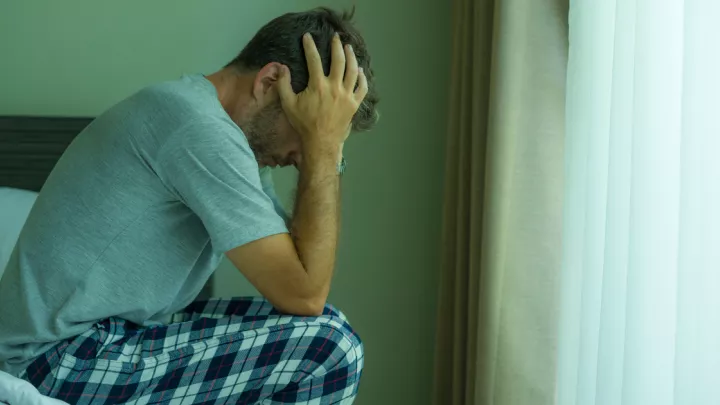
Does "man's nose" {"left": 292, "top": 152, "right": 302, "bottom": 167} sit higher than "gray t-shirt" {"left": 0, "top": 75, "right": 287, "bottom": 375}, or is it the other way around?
"man's nose" {"left": 292, "top": 152, "right": 302, "bottom": 167}

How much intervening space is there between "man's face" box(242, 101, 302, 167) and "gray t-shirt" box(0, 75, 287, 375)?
0.11m

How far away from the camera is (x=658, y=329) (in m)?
1.35

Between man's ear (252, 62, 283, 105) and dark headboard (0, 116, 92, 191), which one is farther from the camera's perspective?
dark headboard (0, 116, 92, 191)

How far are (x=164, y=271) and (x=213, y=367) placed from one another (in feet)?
0.63

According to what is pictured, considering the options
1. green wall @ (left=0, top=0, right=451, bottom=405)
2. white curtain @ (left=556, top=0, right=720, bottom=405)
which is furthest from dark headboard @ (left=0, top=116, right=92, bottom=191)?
white curtain @ (left=556, top=0, right=720, bottom=405)

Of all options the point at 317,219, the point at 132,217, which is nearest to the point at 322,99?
the point at 317,219

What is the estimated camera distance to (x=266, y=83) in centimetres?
155

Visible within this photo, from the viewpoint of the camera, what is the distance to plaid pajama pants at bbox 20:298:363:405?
138cm

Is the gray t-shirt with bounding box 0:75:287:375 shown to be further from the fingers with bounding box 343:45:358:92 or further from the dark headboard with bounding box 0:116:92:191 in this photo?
the dark headboard with bounding box 0:116:92:191

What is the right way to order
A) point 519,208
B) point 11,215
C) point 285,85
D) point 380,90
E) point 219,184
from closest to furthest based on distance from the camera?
point 219,184 < point 285,85 < point 519,208 < point 11,215 < point 380,90

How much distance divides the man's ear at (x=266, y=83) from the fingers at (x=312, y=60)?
5cm

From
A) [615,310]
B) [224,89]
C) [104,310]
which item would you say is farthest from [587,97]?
[104,310]

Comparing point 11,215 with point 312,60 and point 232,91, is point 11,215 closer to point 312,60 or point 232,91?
point 232,91

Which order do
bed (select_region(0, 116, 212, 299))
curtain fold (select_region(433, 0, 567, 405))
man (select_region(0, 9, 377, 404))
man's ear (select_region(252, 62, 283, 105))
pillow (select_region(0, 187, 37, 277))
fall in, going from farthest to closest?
bed (select_region(0, 116, 212, 299))
pillow (select_region(0, 187, 37, 277))
curtain fold (select_region(433, 0, 567, 405))
man's ear (select_region(252, 62, 283, 105))
man (select_region(0, 9, 377, 404))
